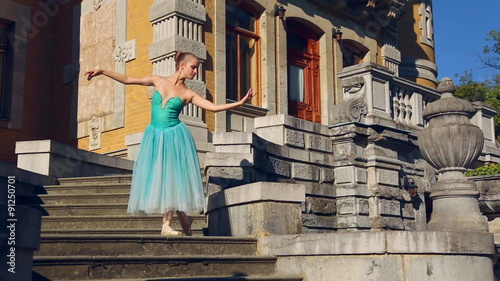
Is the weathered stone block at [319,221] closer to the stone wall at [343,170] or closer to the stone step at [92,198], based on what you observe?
the stone wall at [343,170]

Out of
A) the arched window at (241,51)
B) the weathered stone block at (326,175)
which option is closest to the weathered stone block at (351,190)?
the weathered stone block at (326,175)

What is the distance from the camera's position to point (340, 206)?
12648mm

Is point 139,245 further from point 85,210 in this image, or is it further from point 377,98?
point 377,98

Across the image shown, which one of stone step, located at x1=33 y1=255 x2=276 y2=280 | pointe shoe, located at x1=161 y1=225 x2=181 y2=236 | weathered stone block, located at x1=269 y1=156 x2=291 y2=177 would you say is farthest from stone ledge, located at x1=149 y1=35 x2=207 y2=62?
stone step, located at x1=33 y1=255 x2=276 y2=280

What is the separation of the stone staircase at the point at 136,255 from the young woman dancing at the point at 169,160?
0.43 m

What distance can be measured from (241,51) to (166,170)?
27.4 feet

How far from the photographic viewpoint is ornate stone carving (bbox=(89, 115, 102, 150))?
47.3 feet

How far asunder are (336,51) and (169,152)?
10.8 meters

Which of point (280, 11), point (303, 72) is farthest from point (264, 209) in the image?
point (303, 72)

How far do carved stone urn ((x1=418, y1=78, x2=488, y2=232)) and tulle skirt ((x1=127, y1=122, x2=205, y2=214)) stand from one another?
298 cm

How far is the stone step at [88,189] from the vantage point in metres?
9.70

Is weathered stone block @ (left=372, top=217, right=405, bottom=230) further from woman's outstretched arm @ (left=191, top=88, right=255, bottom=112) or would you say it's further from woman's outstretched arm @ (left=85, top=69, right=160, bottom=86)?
woman's outstretched arm @ (left=85, top=69, right=160, bottom=86)

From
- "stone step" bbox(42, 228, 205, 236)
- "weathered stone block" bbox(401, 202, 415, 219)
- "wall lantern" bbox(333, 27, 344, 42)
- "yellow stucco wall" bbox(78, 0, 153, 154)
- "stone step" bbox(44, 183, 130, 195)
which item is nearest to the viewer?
"stone step" bbox(42, 228, 205, 236)

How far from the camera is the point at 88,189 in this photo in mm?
9812
